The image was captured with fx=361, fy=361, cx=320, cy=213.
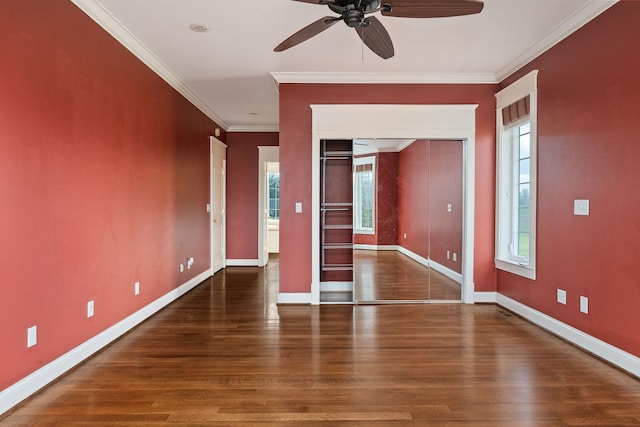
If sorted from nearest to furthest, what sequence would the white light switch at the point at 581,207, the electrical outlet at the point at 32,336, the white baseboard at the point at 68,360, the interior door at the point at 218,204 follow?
the white baseboard at the point at 68,360
the electrical outlet at the point at 32,336
the white light switch at the point at 581,207
the interior door at the point at 218,204

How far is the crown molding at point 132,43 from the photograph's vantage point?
108 inches

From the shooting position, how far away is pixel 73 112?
2.57 meters

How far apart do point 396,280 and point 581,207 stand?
222 cm

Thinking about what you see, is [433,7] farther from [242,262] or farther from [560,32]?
[242,262]

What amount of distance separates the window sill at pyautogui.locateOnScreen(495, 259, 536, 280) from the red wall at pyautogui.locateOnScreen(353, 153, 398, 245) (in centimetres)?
125

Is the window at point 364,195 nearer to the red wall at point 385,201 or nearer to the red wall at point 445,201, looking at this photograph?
the red wall at point 385,201

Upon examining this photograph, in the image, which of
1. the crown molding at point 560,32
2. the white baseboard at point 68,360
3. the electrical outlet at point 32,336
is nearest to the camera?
the white baseboard at point 68,360

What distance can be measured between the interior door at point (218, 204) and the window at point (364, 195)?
279 centimetres

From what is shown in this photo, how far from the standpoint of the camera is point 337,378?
241 cm

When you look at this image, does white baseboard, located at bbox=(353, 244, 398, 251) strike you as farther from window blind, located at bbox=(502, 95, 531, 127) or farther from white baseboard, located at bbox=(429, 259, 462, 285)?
window blind, located at bbox=(502, 95, 531, 127)

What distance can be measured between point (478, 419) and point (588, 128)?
2.40m

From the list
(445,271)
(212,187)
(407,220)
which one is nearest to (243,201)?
(212,187)

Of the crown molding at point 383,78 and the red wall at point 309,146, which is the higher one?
the crown molding at point 383,78

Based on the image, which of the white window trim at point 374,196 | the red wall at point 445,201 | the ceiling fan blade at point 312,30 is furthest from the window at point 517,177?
the ceiling fan blade at point 312,30
